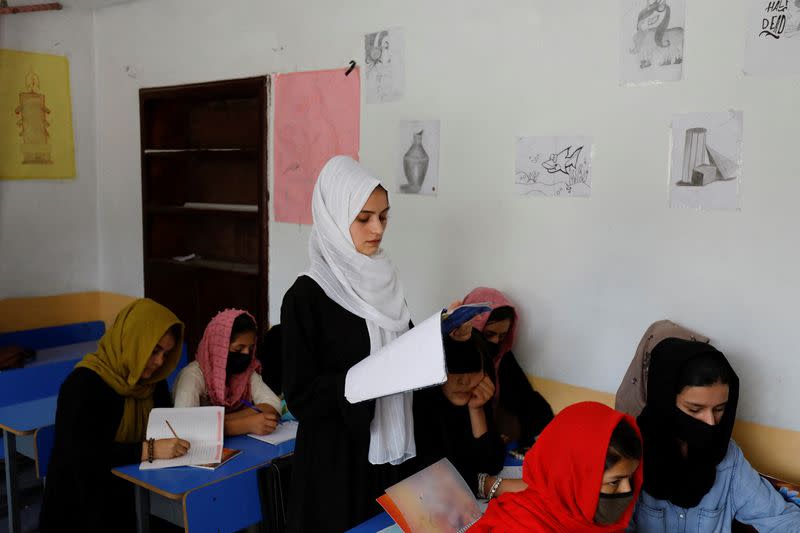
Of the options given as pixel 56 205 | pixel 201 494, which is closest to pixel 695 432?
pixel 201 494

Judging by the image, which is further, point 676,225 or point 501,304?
point 501,304

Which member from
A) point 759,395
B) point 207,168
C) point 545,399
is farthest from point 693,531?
point 207,168

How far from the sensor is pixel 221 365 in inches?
108

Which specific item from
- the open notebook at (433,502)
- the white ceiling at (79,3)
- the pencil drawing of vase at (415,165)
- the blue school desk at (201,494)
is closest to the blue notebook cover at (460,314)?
the open notebook at (433,502)

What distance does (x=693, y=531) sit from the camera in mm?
1904

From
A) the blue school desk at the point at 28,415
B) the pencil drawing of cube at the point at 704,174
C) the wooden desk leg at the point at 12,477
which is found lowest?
the wooden desk leg at the point at 12,477

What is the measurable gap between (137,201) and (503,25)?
8.79 feet

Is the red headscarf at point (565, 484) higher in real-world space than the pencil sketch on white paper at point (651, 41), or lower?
lower

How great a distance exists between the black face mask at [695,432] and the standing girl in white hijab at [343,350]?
714 millimetres

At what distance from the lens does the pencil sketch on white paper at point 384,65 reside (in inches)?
120

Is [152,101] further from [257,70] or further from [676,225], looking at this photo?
[676,225]

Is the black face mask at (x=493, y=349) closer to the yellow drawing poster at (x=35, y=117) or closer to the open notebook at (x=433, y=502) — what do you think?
the open notebook at (x=433, y=502)

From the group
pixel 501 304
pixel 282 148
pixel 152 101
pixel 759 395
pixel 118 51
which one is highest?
pixel 118 51

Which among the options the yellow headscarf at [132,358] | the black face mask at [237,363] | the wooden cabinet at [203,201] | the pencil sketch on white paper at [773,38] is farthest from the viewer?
the wooden cabinet at [203,201]
